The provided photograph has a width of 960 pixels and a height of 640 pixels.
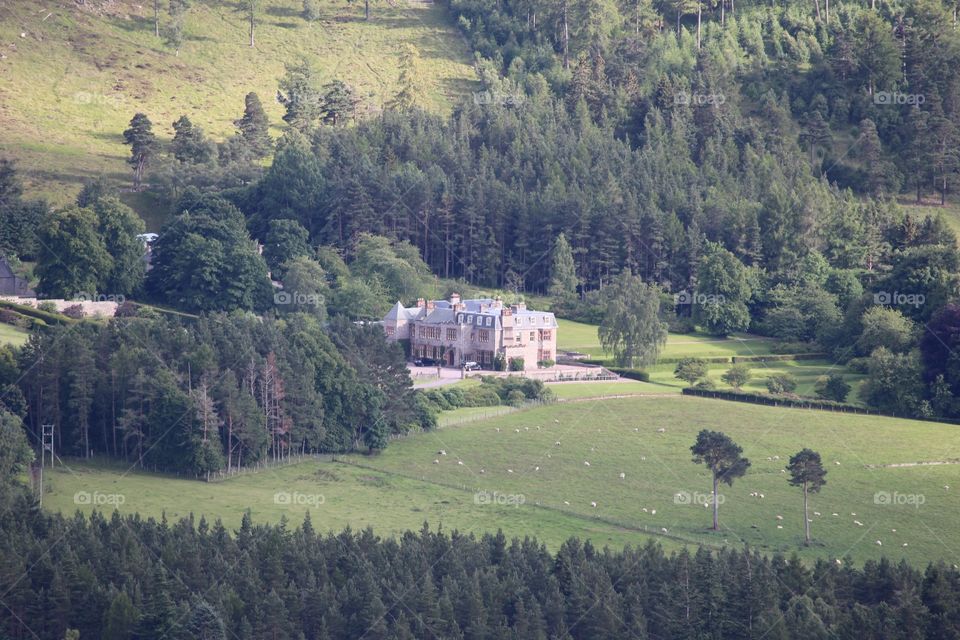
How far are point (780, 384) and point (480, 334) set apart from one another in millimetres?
21000

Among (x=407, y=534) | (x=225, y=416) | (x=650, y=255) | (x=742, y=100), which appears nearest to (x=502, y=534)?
(x=407, y=534)

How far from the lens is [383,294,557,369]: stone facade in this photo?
115625mm

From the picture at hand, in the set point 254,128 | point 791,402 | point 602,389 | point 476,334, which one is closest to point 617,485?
point 602,389

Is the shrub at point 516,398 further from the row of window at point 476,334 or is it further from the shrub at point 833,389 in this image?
the shrub at point 833,389

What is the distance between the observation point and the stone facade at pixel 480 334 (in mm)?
115625

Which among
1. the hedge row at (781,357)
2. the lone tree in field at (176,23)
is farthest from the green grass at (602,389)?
the lone tree in field at (176,23)

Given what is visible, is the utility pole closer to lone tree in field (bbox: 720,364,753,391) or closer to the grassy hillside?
lone tree in field (bbox: 720,364,753,391)

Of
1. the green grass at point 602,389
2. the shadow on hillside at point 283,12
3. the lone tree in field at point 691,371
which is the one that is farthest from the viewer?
the shadow on hillside at point 283,12

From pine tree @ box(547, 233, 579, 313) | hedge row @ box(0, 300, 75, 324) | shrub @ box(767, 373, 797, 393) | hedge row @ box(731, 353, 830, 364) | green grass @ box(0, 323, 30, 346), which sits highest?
pine tree @ box(547, 233, 579, 313)

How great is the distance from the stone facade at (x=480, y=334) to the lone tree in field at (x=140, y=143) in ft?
131

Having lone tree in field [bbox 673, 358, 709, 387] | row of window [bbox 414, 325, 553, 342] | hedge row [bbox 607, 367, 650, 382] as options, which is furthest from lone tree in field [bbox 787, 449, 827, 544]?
row of window [bbox 414, 325, 553, 342]

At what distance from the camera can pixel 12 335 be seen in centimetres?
10475

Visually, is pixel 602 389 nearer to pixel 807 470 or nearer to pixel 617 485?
pixel 617 485

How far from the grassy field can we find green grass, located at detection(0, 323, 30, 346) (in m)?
16.8
